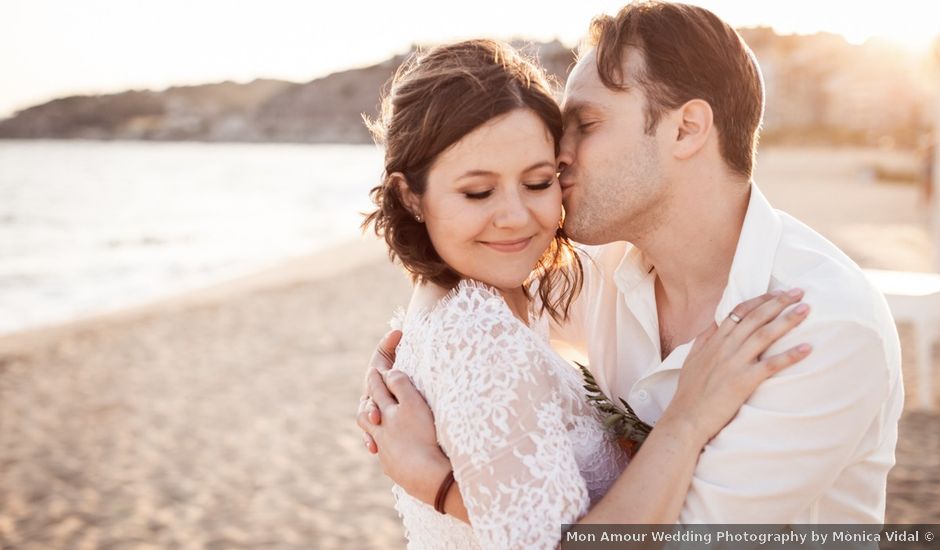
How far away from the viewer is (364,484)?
6996 millimetres

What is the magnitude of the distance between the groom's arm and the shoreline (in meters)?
11.1

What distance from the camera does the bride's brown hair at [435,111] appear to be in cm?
246

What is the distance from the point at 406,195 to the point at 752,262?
1077mm

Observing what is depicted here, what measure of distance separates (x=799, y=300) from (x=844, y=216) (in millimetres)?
23061

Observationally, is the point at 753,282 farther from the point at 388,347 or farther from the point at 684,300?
the point at 388,347

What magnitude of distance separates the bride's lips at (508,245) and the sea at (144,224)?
52cm

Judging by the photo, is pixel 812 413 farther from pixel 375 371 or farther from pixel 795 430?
pixel 375 371

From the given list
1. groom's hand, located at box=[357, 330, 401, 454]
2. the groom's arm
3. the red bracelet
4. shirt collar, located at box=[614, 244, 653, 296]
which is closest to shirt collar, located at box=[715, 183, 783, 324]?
the groom's arm

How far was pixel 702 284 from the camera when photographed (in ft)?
9.71

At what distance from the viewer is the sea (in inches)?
715

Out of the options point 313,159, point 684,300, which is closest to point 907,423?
point 684,300

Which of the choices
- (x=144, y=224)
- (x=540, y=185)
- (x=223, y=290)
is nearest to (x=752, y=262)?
(x=540, y=185)

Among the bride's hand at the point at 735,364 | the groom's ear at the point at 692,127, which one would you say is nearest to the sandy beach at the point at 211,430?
the groom's ear at the point at 692,127

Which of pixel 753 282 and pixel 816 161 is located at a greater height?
pixel 753 282
